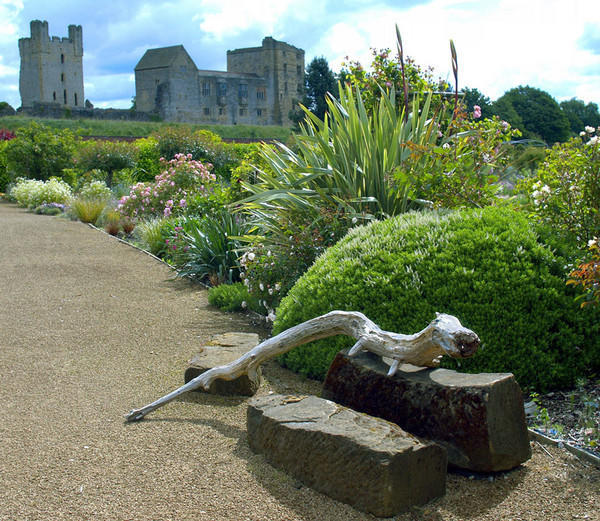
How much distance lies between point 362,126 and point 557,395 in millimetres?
2932

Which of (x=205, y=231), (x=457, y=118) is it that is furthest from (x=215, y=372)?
(x=205, y=231)

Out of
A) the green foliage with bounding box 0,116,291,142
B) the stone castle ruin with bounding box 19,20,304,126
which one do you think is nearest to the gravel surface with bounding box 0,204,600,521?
the green foliage with bounding box 0,116,291,142

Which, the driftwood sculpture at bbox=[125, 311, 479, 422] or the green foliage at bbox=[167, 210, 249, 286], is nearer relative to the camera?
the driftwood sculpture at bbox=[125, 311, 479, 422]

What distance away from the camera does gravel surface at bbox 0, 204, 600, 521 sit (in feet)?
8.18

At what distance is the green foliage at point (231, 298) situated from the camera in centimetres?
587

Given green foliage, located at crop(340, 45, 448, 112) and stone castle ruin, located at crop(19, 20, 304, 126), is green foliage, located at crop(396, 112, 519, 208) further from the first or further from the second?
stone castle ruin, located at crop(19, 20, 304, 126)

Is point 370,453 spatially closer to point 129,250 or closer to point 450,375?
point 450,375

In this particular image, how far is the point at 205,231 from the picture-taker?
7477 millimetres

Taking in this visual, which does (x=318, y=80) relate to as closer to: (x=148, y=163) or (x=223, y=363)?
(x=148, y=163)

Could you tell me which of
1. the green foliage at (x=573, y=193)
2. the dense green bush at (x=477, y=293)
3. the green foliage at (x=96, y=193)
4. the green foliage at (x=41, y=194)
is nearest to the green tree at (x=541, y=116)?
the green foliage at (x=41, y=194)

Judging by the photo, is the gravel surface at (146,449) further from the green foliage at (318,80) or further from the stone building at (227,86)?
the stone building at (227,86)

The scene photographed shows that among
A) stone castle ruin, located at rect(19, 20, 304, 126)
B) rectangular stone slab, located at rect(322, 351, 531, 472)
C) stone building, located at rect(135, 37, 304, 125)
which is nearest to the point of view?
rectangular stone slab, located at rect(322, 351, 531, 472)

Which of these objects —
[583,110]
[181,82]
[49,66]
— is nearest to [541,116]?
[583,110]

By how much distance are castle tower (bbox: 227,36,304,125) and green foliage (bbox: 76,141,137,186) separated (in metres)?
45.9
